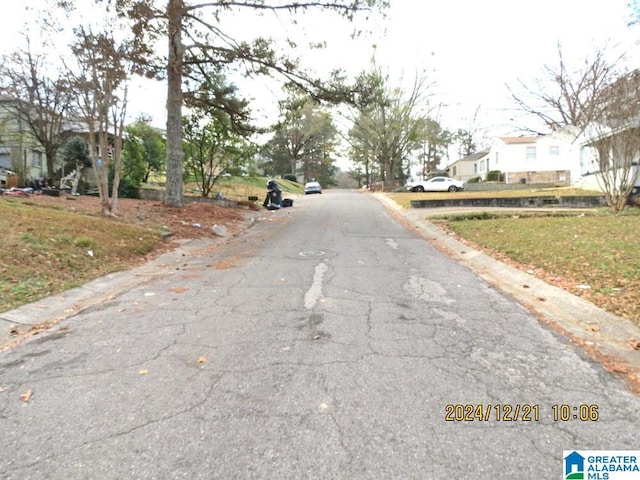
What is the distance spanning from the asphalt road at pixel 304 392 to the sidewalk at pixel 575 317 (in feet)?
0.80

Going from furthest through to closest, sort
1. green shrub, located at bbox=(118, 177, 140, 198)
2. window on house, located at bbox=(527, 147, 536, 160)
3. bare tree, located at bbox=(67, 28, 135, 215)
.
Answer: window on house, located at bbox=(527, 147, 536, 160) < green shrub, located at bbox=(118, 177, 140, 198) < bare tree, located at bbox=(67, 28, 135, 215)

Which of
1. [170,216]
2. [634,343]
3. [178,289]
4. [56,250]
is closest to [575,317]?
[634,343]

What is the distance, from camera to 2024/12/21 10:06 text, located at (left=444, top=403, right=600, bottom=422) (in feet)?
9.38

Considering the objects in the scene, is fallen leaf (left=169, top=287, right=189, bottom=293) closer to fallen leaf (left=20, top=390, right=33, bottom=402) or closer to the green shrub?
fallen leaf (left=20, top=390, right=33, bottom=402)

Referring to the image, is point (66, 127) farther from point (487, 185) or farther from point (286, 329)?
point (487, 185)

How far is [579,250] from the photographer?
8367 mm

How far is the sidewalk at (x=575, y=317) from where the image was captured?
396 cm

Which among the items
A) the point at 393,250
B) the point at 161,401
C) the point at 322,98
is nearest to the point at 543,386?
the point at 161,401

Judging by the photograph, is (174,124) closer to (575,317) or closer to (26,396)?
(26,396)

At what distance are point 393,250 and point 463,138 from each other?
5894cm

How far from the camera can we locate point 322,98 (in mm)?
16141

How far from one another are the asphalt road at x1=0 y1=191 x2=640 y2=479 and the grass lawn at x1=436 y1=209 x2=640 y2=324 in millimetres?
1423

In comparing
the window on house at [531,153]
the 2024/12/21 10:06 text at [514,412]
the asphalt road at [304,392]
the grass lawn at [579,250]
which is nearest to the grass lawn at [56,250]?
the asphalt road at [304,392]

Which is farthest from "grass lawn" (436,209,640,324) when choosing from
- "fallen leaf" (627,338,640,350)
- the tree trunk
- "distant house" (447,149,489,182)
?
"distant house" (447,149,489,182)
